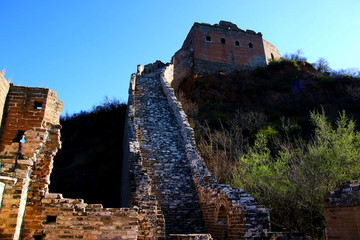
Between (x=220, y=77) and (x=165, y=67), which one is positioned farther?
(x=220, y=77)

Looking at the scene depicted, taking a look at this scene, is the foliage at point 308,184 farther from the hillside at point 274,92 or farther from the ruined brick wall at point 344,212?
the hillside at point 274,92

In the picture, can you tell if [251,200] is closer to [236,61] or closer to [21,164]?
[21,164]

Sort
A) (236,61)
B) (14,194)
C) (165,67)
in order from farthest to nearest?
(236,61) → (165,67) → (14,194)

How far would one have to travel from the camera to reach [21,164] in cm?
550

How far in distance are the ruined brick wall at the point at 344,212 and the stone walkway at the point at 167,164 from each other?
422 centimetres

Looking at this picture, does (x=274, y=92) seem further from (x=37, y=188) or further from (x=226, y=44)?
(x=37, y=188)

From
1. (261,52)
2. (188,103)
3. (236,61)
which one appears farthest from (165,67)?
(261,52)

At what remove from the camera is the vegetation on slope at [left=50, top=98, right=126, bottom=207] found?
1745cm

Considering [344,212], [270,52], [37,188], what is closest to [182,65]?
[270,52]

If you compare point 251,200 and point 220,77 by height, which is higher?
point 220,77

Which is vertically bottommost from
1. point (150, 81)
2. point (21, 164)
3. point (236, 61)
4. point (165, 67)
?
point (21, 164)

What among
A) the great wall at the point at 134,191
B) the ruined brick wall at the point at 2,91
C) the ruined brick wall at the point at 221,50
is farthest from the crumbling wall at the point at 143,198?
the ruined brick wall at the point at 221,50

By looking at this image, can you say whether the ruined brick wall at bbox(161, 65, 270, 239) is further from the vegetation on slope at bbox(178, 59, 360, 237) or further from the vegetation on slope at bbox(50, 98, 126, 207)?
the vegetation on slope at bbox(50, 98, 126, 207)

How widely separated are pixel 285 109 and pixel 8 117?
2327cm
